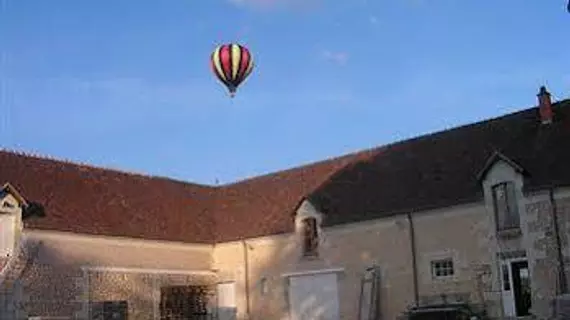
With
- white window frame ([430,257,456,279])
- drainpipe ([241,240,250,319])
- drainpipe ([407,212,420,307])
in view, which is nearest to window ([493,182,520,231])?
white window frame ([430,257,456,279])

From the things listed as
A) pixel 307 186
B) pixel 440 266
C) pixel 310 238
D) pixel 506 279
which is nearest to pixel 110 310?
pixel 310 238

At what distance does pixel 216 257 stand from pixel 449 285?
34.9 ft

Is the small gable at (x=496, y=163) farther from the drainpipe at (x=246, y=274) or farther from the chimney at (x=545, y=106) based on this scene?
the drainpipe at (x=246, y=274)

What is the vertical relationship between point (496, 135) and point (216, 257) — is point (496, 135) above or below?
above

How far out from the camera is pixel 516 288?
23312mm

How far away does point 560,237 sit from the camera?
74.1 feet

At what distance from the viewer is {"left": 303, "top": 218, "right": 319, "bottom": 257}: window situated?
2872cm

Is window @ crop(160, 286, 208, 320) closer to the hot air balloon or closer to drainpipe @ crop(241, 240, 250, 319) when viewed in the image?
drainpipe @ crop(241, 240, 250, 319)

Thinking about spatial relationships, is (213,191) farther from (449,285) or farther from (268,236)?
(449,285)

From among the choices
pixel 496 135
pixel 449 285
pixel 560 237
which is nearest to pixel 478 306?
pixel 449 285

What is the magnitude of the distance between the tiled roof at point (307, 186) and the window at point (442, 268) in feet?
5.80

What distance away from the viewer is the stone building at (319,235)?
23578 mm

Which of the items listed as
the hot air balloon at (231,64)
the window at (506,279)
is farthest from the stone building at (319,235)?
the hot air balloon at (231,64)

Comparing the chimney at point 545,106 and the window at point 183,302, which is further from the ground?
the chimney at point 545,106
